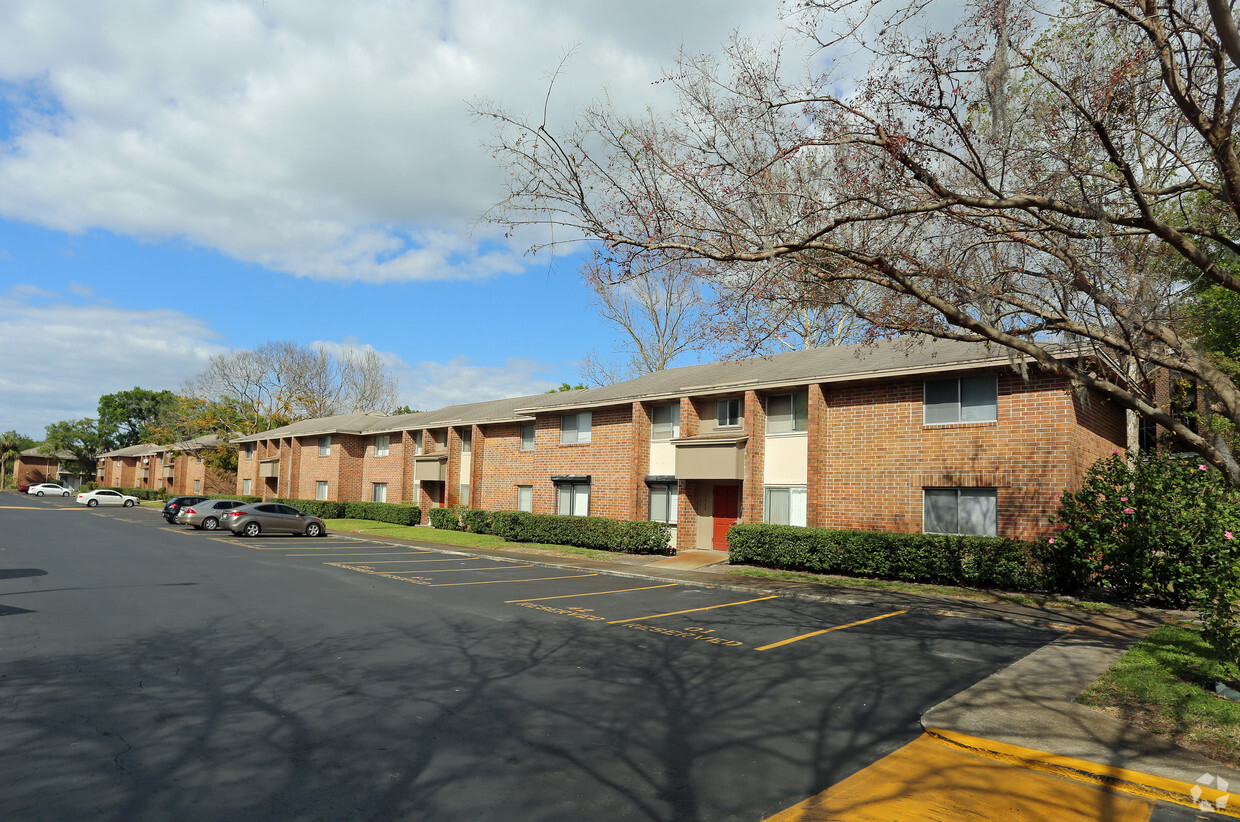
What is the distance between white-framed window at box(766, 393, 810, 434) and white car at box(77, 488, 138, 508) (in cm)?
6090

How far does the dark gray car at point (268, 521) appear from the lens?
101ft

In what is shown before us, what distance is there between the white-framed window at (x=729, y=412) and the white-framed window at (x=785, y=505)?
267 cm

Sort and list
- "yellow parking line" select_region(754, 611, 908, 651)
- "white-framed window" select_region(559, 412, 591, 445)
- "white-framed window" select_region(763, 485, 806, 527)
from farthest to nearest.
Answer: "white-framed window" select_region(559, 412, 591, 445) → "white-framed window" select_region(763, 485, 806, 527) → "yellow parking line" select_region(754, 611, 908, 651)

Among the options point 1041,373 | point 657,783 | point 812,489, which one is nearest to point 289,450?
point 812,489

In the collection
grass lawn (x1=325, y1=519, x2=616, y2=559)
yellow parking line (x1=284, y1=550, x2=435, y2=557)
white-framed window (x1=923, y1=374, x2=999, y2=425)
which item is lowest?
grass lawn (x1=325, y1=519, x2=616, y2=559)

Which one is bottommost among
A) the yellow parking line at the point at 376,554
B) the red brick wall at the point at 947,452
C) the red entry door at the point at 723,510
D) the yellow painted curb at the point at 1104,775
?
the yellow parking line at the point at 376,554

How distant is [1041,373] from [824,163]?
35.5 feet

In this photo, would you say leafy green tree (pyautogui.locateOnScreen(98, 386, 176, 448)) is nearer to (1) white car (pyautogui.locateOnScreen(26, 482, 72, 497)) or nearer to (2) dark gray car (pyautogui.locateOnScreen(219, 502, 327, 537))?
(1) white car (pyautogui.locateOnScreen(26, 482, 72, 497))

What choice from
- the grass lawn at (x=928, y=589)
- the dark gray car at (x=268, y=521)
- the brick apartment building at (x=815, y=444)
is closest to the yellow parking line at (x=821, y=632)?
the grass lawn at (x=928, y=589)

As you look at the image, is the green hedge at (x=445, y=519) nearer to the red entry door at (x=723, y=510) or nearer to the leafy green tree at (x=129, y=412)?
the red entry door at (x=723, y=510)

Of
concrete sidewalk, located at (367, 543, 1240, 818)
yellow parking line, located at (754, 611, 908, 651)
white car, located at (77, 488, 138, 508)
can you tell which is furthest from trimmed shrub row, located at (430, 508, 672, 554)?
white car, located at (77, 488, 138, 508)

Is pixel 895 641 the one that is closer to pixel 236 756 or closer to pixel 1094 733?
pixel 1094 733
